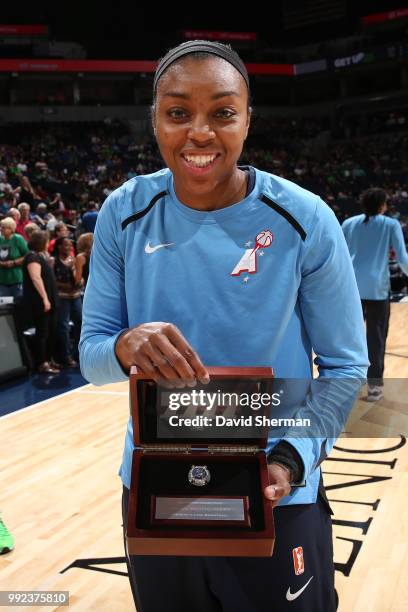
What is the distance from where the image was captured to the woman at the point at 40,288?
6.45 m

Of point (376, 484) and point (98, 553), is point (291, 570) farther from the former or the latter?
point (376, 484)

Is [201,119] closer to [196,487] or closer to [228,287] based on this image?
[228,287]

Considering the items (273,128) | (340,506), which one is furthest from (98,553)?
(273,128)

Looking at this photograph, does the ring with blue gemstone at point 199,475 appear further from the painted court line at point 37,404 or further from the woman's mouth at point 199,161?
the painted court line at point 37,404

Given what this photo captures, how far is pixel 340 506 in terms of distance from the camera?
3.29 metres

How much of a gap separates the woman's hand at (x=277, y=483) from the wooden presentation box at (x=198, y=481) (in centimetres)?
1

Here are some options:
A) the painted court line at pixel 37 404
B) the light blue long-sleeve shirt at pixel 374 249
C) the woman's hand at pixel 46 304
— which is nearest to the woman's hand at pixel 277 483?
the light blue long-sleeve shirt at pixel 374 249

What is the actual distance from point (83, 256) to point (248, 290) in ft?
18.2

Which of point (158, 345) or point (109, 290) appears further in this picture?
point (109, 290)

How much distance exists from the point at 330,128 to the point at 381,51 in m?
3.61

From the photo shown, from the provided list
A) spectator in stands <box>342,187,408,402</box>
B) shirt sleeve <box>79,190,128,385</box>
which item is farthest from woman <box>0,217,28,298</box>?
shirt sleeve <box>79,190,128,385</box>

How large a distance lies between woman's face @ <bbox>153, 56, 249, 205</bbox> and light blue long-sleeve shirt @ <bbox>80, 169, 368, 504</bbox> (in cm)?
8

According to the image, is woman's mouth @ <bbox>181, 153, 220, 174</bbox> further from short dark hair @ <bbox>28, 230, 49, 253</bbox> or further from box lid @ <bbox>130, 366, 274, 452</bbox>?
short dark hair @ <bbox>28, 230, 49, 253</bbox>

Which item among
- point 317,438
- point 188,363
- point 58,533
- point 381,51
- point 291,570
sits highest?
point 381,51
